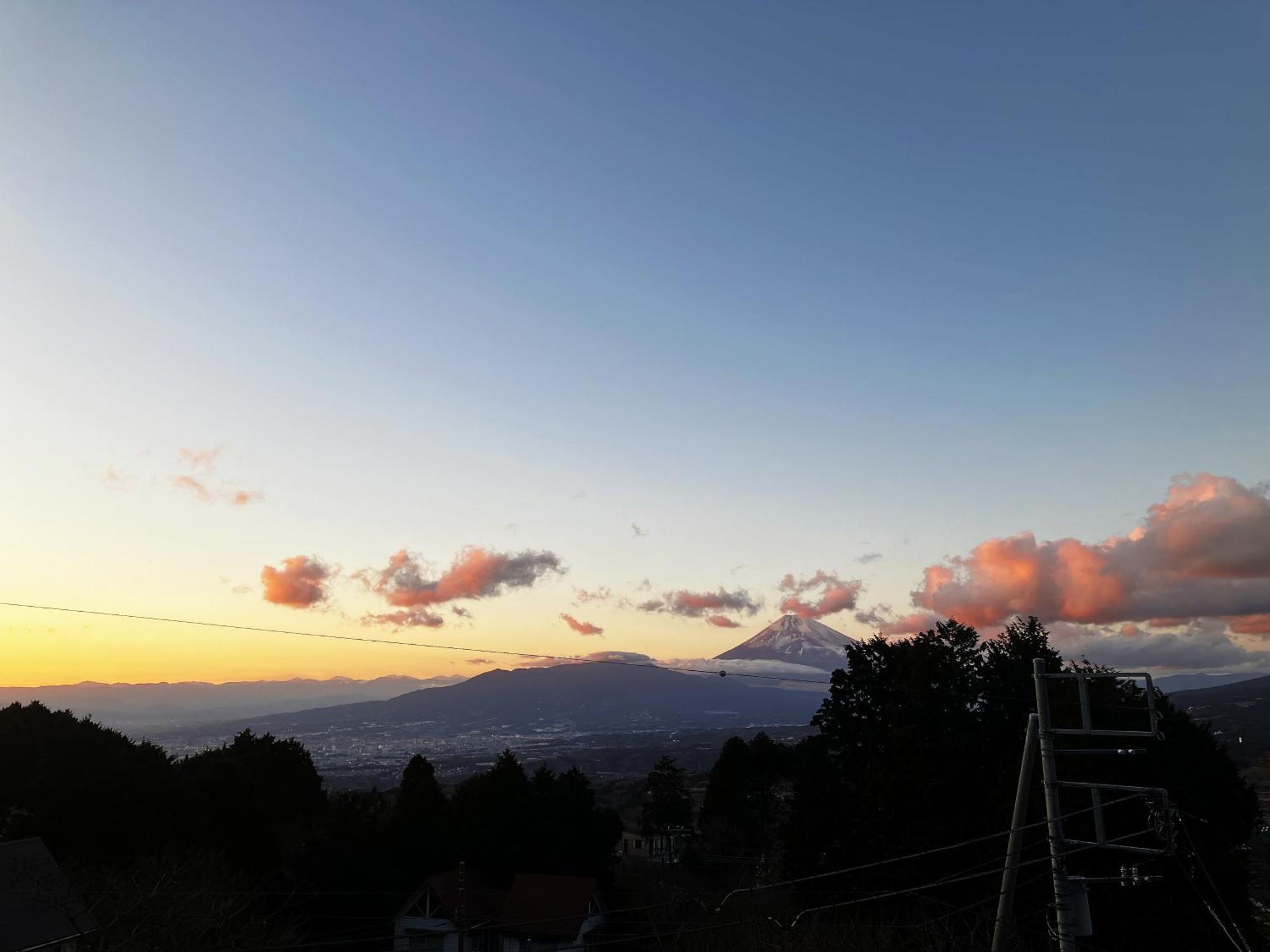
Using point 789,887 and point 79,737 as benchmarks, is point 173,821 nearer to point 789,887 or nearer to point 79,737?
point 79,737

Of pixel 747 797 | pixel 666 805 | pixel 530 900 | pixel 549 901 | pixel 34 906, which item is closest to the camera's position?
pixel 34 906

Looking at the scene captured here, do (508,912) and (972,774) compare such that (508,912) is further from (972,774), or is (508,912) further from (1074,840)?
(1074,840)

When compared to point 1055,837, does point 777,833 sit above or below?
below

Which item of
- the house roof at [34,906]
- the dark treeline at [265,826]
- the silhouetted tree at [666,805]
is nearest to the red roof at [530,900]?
the dark treeline at [265,826]

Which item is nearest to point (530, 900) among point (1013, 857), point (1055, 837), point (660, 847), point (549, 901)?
point (549, 901)

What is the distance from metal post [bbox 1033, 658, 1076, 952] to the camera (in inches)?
583

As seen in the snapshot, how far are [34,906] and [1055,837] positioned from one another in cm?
3139

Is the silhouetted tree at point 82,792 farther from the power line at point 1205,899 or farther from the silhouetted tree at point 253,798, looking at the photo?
the power line at point 1205,899

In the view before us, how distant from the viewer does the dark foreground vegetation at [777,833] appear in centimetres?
2786

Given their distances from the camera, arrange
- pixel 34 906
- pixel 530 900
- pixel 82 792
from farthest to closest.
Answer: pixel 530 900, pixel 82 792, pixel 34 906

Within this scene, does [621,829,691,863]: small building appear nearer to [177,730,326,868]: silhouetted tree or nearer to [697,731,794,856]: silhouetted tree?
[697,731,794,856]: silhouetted tree

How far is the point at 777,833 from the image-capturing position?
43531 mm

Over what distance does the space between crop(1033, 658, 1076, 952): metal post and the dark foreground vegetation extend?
25.4ft

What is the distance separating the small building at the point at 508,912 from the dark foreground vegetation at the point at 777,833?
6.11 feet
